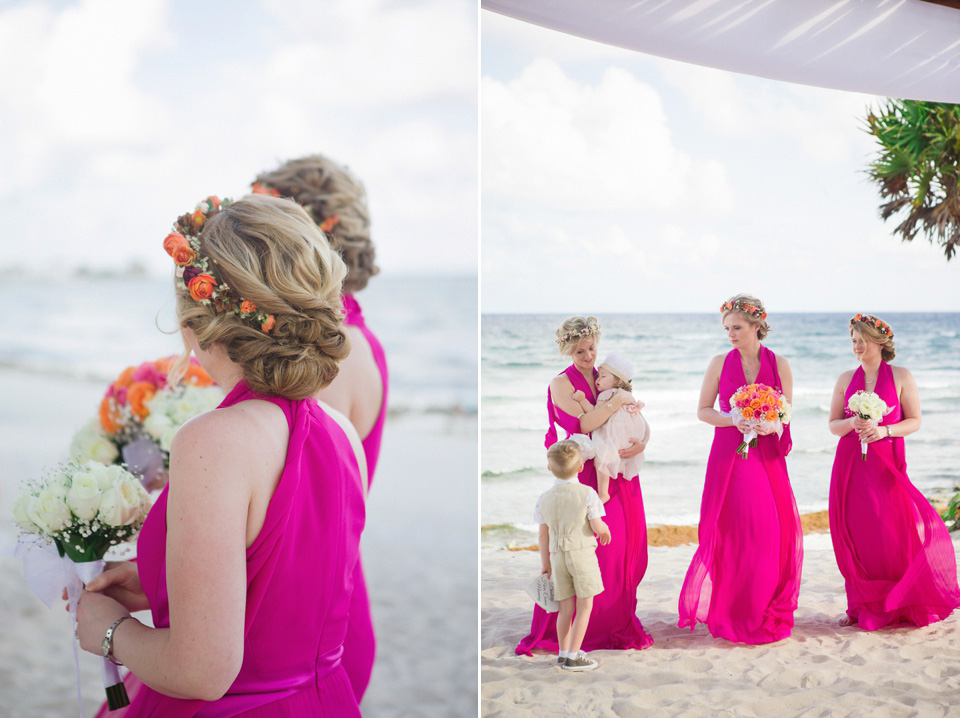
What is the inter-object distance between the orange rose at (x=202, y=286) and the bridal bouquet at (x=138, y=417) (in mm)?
941

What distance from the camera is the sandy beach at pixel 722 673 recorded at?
3.20 meters

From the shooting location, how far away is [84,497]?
1.58 metres

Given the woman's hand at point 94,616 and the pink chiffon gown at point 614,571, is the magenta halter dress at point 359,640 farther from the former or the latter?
the pink chiffon gown at point 614,571

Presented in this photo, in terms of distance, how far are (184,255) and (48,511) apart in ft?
2.08

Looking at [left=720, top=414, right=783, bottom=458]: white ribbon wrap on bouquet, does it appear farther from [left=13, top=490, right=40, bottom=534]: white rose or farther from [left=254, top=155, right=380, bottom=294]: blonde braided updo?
[left=13, top=490, right=40, bottom=534]: white rose

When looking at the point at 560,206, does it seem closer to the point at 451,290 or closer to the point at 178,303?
the point at 178,303

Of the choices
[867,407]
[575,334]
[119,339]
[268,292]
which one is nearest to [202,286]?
[268,292]

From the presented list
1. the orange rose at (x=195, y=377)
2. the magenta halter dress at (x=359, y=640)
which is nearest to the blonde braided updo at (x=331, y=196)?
the magenta halter dress at (x=359, y=640)

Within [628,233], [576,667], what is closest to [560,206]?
[628,233]

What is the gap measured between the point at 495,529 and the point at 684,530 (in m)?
1.02

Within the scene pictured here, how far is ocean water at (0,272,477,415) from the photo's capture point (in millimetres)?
15633

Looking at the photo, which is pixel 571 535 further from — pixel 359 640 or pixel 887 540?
pixel 887 540

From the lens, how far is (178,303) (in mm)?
1398

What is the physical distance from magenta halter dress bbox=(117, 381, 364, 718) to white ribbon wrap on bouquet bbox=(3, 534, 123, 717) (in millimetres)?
218
